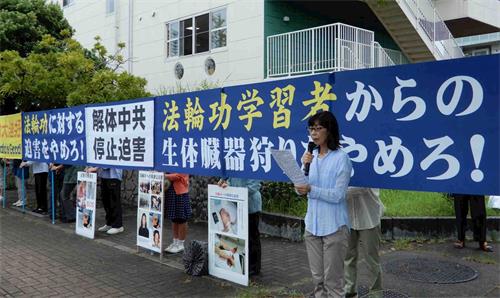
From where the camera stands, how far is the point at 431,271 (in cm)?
564

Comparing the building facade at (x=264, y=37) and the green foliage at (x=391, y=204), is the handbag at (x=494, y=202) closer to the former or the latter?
the green foliage at (x=391, y=204)

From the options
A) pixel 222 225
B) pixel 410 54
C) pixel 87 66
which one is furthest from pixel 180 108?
pixel 410 54

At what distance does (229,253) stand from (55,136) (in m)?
5.36

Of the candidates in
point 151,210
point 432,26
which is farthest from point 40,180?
point 432,26

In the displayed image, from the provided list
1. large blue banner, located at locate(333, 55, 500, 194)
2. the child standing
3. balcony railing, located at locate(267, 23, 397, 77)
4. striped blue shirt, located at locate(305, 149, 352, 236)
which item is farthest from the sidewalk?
balcony railing, located at locate(267, 23, 397, 77)

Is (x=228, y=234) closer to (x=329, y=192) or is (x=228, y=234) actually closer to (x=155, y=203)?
(x=155, y=203)

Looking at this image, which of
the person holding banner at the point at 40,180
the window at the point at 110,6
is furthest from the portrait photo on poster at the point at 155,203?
the window at the point at 110,6

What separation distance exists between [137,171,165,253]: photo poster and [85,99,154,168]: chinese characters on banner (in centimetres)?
24

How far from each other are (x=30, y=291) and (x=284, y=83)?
3.69 meters

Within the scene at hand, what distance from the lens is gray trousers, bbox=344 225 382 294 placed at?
4160mm

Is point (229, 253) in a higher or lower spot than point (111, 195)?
lower

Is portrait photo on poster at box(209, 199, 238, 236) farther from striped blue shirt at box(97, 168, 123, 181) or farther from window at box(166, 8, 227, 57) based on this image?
window at box(166, 8, 227, 57)

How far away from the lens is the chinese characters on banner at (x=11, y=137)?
1046 centimetres

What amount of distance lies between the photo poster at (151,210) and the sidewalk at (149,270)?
0.82 feet
